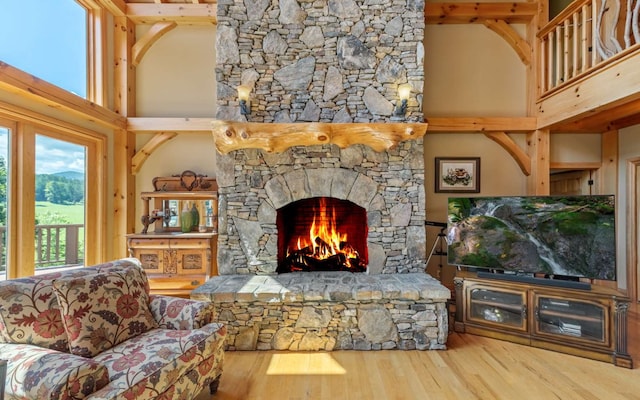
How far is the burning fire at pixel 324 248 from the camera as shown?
3.58m

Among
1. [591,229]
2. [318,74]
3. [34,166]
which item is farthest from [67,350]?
[591,229]

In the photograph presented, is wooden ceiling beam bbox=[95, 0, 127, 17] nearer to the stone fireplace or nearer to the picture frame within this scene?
the stone fireplace

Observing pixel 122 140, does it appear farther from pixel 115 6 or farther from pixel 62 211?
pixel 115 6

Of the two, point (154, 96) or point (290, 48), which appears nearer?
point (290, 48)

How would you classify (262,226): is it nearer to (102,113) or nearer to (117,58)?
(102,113)

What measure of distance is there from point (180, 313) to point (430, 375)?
1.88 metres

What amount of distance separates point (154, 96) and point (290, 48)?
2.10 m

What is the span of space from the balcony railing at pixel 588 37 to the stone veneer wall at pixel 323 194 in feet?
5.77

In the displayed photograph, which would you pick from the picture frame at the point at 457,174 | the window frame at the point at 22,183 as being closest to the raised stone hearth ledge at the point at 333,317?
the window frame at the point at 22,183

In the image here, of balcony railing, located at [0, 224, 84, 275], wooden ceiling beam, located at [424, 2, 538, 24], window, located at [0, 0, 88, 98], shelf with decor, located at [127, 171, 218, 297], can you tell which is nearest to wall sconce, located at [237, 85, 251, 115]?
shelf with decor, located at [127, 171, 218, 297]

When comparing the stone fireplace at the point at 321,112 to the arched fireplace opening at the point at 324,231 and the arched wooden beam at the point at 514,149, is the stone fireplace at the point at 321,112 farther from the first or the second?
the arched wooden beam at the point at 514,149

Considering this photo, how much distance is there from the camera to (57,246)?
322 cm

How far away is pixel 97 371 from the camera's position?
1.37 m

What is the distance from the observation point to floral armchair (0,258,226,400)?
4.42 feet
